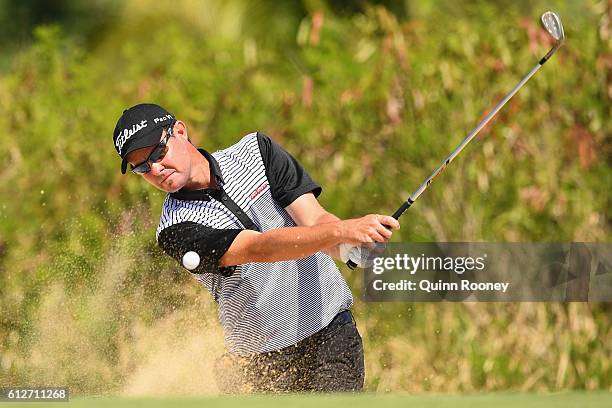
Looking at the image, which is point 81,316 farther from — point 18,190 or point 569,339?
point 569,339

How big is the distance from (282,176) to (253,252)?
0.53 meters

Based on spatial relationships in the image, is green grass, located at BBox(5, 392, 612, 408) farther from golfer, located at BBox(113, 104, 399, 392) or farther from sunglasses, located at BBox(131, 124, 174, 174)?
sunglasses, located at BBox(131, 124, 174, 174)

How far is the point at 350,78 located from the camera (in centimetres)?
684

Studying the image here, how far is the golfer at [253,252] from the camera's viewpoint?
432 cm

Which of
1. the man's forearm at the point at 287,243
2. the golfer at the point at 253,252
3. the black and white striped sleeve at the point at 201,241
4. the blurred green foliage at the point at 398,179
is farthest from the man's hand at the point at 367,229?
the blurred green foliage at the point at 398,179

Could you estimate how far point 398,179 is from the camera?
22.0 feet

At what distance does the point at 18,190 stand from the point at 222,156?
260 centimetres

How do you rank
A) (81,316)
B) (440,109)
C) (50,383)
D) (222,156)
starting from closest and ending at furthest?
(222,156) → (50,383) → (81,316) → (440,109)

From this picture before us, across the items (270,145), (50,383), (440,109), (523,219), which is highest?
(440,109)

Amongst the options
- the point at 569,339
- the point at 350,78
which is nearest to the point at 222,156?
the point at 350,78

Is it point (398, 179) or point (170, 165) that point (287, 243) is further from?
point (398, 179)

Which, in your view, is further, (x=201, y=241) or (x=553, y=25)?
(x=553, y=25)

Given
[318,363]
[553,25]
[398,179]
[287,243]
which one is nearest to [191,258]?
[287,243]

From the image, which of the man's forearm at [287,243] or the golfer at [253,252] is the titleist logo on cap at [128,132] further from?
the man's forearm at [287,243]
